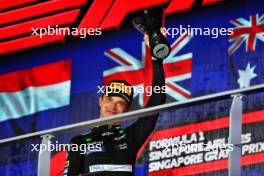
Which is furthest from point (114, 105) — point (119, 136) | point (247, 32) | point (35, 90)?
point (35, 90)

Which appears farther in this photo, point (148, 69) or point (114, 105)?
point (148, 69)

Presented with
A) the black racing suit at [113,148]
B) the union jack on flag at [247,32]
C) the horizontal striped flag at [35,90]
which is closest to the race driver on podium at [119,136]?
the black racing suit at [113,148]

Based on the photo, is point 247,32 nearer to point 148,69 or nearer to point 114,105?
point 148,69

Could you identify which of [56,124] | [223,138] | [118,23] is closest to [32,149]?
[56,124]

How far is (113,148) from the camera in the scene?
4988mm

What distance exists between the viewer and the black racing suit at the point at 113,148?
16.0ft

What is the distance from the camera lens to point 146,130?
5.07 metres

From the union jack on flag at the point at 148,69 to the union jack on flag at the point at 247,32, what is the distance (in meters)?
0.34

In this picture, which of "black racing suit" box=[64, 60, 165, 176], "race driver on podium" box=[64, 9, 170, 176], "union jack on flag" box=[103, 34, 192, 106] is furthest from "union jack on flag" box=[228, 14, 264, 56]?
"black racing suit" box=[64, 60, 165, 176]

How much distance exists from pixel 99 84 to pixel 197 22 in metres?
0.85

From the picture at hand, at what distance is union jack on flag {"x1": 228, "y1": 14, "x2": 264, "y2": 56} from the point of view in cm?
606

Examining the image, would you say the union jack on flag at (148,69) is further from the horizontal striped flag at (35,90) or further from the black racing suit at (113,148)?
the black racing suit at (113,148)

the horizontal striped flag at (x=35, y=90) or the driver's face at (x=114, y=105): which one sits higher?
the horizontal striped flag at (x=35, y=90)

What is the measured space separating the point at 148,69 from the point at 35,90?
100 centimetres
